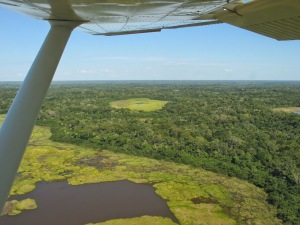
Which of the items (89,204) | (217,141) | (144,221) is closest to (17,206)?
(89,204)

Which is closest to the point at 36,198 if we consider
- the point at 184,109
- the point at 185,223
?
the point at 185,223

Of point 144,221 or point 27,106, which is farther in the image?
point 144,221

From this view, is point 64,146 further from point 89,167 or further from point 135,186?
point 135,186

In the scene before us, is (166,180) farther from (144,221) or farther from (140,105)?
(140,105)

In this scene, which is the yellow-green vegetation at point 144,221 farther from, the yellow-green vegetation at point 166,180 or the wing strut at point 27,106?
the wing strut at point 27,106

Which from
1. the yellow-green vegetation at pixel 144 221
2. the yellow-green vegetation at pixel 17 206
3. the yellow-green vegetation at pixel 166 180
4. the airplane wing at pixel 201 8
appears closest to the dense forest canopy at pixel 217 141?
the yellow-green vegetation at pixel 166 180

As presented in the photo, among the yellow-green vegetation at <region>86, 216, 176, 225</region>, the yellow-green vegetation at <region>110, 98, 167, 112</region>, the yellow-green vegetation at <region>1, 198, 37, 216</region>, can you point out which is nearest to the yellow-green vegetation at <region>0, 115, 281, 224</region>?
the yellow-green vegetation at <region>86, 216, 176, 225</region>

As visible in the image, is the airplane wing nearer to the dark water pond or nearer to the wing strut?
the wing strut
